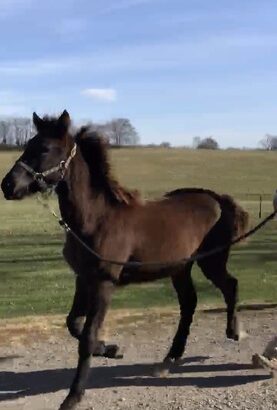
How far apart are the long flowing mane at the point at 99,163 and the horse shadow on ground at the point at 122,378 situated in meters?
1.56

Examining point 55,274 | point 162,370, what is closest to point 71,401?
point 162,370

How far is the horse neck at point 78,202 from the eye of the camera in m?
5.93

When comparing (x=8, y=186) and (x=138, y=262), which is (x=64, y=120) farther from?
(x=138, y=262)

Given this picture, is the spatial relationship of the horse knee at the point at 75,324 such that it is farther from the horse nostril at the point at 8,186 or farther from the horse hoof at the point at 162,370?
the horse nostril at the point at 8,186

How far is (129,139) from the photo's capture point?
333ft

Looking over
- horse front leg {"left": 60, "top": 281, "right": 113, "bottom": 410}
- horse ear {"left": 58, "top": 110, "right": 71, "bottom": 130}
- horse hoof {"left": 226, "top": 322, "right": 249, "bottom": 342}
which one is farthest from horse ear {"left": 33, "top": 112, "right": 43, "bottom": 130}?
horse hoof {"left": 226, "top": 322, "right": 249, "bottom": 342}

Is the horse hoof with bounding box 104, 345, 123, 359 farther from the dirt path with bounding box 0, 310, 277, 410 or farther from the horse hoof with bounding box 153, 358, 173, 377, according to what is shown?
the horse hoof with bounding box 153, 358, 173, 377

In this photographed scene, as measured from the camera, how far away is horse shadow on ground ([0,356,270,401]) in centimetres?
623

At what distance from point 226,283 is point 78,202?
78.8 inches

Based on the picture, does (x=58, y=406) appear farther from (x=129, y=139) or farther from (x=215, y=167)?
(x=129, y=139)

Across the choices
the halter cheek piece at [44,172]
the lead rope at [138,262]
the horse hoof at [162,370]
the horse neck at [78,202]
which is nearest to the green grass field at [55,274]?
the horse neck at [78,202]

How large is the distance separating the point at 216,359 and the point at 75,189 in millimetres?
2328

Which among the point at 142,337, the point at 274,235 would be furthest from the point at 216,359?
the point at 274,235

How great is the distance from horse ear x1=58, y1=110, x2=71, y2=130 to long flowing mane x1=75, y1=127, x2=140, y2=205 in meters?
0.31
